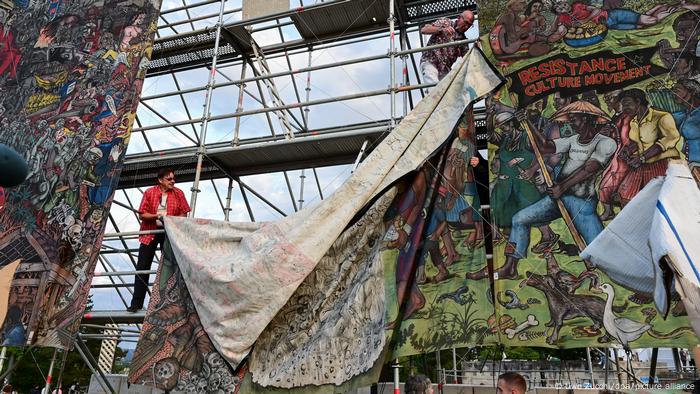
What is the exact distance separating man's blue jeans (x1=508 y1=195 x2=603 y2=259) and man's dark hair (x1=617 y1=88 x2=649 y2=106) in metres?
0.78

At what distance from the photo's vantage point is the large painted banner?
4.62m

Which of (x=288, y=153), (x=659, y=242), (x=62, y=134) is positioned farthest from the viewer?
(x=288, y=153)

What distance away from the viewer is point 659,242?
2230mm

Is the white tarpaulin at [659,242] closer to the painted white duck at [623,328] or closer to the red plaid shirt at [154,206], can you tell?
the painted white duck at [623,328]

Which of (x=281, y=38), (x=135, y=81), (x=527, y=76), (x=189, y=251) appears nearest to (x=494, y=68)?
(x=527, y=76)

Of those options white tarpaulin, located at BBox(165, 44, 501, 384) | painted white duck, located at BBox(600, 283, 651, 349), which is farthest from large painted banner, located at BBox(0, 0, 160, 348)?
painted white duck, located at BBox(600, 283, 651, 349)

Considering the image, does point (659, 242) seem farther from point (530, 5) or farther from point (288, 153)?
point (288, 153)

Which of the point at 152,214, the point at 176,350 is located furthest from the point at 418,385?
the point at 152,214

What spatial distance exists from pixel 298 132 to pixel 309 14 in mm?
1905

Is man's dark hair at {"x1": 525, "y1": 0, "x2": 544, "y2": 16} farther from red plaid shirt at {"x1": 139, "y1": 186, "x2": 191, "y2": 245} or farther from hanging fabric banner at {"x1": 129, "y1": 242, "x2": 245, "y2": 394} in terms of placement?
red plaid shirt at {"x1": 139, "y1": 186, "x2": 191, "y2": 245}

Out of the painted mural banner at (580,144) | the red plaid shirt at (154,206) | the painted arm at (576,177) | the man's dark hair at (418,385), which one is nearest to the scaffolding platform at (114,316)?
the red plaid shirt at (154,206)

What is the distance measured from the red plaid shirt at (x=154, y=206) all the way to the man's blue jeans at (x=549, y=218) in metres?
3.44

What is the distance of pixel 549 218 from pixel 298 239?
5.72 feet

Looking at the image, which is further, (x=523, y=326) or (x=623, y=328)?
(x=523, y=326)
